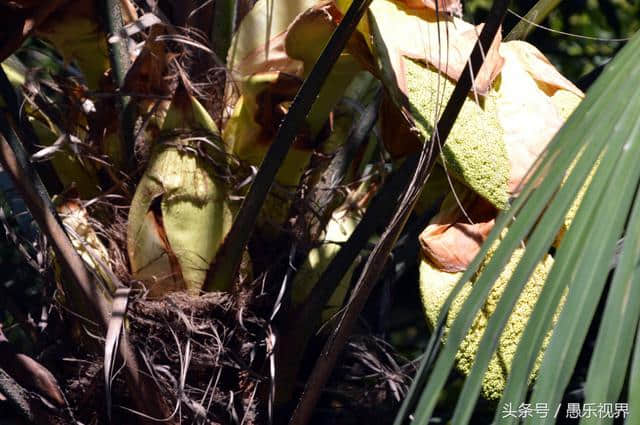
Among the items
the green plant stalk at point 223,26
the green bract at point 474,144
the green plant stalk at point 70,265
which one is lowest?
the green plant stalk at point 70,265

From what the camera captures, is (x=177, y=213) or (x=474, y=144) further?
(x=177, y=213)

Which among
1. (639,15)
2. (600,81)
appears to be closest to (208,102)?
(600,81)

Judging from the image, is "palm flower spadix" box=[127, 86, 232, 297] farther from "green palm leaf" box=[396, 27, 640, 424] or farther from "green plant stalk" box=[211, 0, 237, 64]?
"green palm leaf" box=[396, 27, 640, 424]

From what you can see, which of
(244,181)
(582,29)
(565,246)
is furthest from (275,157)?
(582,29)

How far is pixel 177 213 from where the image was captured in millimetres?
870

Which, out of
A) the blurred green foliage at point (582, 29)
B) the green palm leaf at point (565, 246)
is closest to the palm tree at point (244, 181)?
the green palm leaf at point (565, 246)

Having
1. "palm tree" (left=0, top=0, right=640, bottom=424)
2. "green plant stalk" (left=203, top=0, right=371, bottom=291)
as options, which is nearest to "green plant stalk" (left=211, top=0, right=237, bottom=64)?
"palm tree" (left=0, top=0, right=640, bottom=424)

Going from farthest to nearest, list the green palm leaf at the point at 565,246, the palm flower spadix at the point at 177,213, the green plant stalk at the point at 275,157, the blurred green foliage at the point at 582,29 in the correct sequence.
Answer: the blurred green foliage at the point at 582,29 → the palm flower spadix at the point at 177,213 → the green plant stalk at the point at 275,157 → the green palm leaf at the point at 565,246

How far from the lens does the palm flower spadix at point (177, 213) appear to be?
0.87 m

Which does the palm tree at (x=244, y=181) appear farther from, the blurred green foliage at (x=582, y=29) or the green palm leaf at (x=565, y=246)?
the blurred green foliage at (x=582, y=29)

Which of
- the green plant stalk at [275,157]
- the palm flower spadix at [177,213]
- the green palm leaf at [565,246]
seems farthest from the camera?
the palm flower spadix at [177,213]

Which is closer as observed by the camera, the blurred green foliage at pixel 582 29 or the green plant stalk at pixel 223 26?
the green plant stalk at pixel 223 26

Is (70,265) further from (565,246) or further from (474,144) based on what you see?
(565,246)

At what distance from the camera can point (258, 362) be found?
2.95 feet
